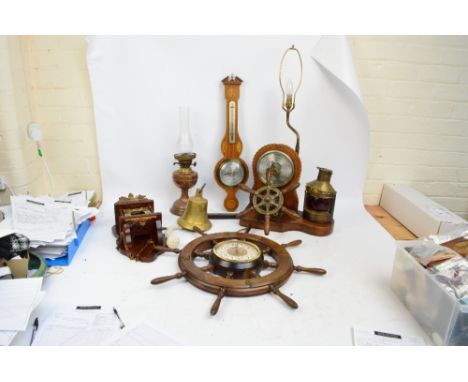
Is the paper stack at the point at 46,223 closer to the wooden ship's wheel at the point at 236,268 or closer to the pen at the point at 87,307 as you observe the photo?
the pen at the point at 87,307

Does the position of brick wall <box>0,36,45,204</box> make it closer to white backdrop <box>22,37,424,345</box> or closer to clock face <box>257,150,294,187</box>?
white backdrop <box>22,37,424,345</box>

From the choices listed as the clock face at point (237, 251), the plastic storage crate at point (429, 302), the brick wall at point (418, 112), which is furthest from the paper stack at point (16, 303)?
the brick wall at point (418, 112)

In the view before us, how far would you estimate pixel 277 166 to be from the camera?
6.33 feet

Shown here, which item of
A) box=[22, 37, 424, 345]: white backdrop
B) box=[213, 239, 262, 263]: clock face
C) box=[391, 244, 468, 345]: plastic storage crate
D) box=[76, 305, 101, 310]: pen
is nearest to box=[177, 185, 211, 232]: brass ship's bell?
box=[22, 37, 424, 345]: white backdrop

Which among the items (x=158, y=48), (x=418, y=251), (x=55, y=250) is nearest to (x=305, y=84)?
(x=158, y=48)

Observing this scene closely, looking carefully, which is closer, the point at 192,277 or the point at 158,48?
the point at 192,277

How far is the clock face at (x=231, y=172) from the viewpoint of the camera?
6.72ft

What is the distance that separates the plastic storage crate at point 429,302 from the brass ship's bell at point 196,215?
95 centimetres

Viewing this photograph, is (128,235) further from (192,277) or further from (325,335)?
(325,335)

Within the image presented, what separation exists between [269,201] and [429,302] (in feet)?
2.86

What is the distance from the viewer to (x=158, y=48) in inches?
79.3

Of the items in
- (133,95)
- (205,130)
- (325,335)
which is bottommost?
(325,335)

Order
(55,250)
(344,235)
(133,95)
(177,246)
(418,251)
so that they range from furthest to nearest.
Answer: (133,95) < (344,235) < (177,246) < (55,250) < (418,251)

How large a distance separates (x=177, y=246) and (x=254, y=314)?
57cm
